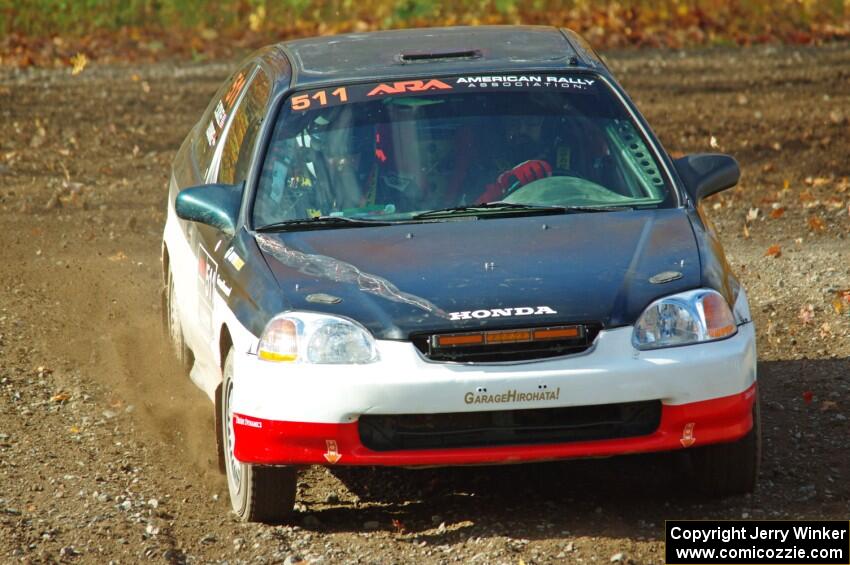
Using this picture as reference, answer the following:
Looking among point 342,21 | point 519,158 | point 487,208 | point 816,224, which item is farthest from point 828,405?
point 342,21

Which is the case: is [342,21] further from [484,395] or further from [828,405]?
[484,395]

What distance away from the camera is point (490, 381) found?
17.1 feet

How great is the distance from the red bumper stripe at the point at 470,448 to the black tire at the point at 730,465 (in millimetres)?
286

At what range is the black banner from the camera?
517 cm

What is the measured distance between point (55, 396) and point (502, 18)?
12.1 m

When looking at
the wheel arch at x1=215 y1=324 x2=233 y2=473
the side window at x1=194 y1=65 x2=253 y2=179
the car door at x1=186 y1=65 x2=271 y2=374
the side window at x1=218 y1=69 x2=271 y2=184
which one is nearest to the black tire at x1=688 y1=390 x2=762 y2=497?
the wheel arch at x1=215 y1=324 x2=233 y2=473

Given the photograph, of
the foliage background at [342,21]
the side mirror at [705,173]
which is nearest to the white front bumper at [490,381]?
the side mirror at [705,173]

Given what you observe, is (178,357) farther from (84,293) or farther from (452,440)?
(452,440)

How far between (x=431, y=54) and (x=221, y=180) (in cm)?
112

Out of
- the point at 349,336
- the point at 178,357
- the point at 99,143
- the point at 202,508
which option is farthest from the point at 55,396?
the point at 99,143

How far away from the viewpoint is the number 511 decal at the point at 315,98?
21.6 feet

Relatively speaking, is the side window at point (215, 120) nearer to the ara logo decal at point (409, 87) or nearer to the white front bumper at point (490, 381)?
the ara logo decal at point (409, 87)

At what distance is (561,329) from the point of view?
17.3 ft

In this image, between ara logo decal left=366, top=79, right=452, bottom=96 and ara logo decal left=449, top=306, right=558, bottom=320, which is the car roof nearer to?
ara logo decal left=366, top=79, right=452, bottom=96
